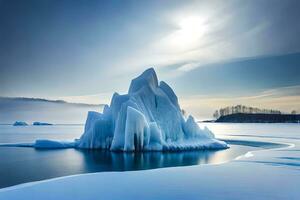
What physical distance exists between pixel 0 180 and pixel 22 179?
2.82ft

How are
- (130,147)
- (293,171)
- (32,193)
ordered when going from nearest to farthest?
1. (32,193)
2. (293,171)
3. (130,147)

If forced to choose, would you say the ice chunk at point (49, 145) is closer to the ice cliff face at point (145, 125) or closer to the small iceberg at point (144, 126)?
the small iceberg at point (144, 126)

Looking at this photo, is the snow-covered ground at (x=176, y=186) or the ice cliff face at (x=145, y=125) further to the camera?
the ice cliff face at (x=145, y=125)

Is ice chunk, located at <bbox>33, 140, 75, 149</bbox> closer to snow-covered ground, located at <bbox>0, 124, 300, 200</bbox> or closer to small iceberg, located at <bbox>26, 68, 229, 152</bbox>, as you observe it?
small iceberg, located at <bbox>26, 68, 229, 152</bbox>

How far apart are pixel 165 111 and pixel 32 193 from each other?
21717mm

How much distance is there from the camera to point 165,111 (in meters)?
31.2

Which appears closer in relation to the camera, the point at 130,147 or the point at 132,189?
the point at 132,189

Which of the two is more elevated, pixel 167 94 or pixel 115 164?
pixel 167 94

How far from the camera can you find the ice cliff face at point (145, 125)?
27078 millimetres

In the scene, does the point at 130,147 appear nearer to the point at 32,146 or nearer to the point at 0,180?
the point at 32,146

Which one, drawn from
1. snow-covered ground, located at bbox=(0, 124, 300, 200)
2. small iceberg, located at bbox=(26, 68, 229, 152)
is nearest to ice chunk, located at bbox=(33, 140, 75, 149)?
small iceberg, located at bbox=(26, 68, 229, 152)

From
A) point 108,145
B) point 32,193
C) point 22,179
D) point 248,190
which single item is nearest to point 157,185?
point 248,190

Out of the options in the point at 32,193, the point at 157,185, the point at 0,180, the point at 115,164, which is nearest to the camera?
the point at 32,193

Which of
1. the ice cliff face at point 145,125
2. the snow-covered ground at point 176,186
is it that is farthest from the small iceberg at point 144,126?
the snow-covered ground at point 176,186
